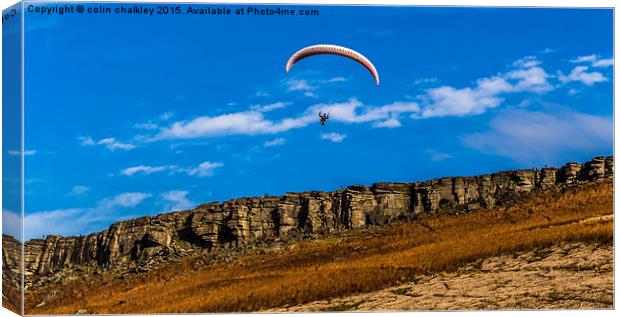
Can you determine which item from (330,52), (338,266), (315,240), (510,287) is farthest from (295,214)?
(510,287)

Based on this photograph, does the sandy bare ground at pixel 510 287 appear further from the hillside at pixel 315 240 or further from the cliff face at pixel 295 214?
the cliff face at pixel 295 214

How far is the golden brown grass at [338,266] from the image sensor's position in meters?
23.2

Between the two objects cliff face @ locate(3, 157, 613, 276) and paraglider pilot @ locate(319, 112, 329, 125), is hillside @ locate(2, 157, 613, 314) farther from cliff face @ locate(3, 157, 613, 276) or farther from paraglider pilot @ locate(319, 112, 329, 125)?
paraglider pilot @ locate(319, 112, 329, 125)

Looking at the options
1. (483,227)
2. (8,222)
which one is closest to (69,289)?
(8,222)

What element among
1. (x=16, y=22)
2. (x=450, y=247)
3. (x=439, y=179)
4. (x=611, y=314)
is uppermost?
(x=16, y=22)

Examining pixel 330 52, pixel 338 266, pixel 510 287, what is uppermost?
pixel 330 52

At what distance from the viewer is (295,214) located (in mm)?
27469

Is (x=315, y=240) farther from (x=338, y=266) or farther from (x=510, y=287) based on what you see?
(x=510, y=287)

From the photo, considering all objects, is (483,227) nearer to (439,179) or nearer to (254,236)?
(439,179)

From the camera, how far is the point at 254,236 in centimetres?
2777

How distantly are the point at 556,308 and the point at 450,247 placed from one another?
3.41 meters

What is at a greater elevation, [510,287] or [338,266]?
[338,266]

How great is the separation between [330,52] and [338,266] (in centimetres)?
519

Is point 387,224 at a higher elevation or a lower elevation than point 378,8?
lower
